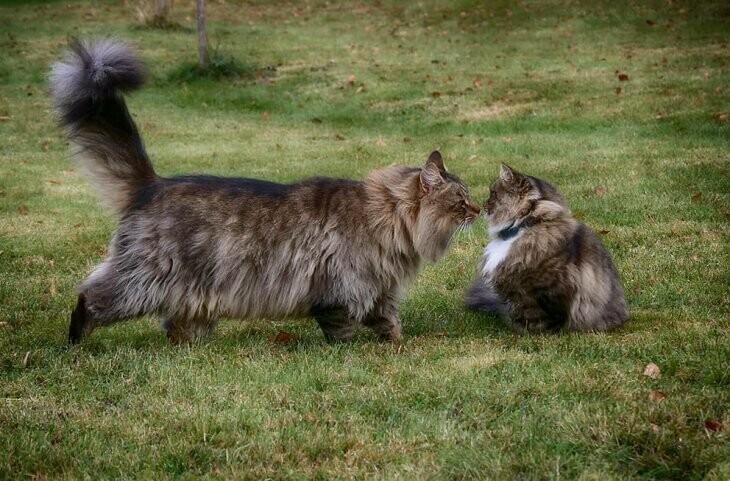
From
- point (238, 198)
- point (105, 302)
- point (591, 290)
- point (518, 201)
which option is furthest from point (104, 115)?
point (591, 290)

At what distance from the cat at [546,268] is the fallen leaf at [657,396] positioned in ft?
5.59

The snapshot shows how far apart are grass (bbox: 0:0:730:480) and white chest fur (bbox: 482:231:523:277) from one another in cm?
50

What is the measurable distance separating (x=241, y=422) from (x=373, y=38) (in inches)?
863

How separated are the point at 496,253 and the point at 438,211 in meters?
0.66

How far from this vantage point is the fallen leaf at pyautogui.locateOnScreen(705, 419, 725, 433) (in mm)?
4059

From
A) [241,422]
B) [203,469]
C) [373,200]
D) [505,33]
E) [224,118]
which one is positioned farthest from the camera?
[505,33]

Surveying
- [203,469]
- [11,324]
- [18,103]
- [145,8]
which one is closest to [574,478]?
[203,469]

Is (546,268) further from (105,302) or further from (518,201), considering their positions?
(105,302)

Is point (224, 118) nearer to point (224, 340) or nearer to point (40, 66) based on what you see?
point (40, 66)

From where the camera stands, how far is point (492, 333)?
649cm

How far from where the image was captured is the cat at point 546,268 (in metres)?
6.25

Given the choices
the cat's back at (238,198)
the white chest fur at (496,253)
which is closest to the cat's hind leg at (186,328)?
the cat's back at (238,198)

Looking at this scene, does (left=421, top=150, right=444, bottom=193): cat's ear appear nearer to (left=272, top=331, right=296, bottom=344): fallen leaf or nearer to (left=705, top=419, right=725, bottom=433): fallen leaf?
(left=272, top=331, right=296, bottom=344): fallen leaf

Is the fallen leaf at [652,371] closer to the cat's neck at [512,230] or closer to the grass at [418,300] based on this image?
the grass at [418,300]
